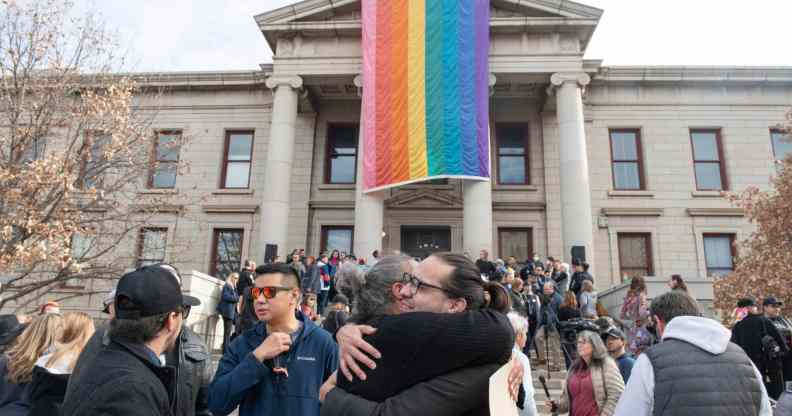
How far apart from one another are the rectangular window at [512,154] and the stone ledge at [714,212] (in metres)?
6.62

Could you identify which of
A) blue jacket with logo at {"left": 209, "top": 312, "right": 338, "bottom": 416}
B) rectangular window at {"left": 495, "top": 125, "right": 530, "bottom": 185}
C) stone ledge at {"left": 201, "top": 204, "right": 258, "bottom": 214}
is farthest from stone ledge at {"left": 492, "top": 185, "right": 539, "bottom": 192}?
blue jacket with logo at {"left": 209, "top": 312, "right": 338, "bottom": 416}

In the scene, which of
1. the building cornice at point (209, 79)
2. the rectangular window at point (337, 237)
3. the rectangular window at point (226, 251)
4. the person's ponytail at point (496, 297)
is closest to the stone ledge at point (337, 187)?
the rectangular window at point (337, 237)

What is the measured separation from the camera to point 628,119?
22406 millimetres

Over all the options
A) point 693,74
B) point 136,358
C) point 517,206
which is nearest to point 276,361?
point 136,358

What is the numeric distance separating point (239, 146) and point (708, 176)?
20.3 m

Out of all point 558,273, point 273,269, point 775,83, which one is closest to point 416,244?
point 558,273

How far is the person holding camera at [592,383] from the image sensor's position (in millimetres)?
4887

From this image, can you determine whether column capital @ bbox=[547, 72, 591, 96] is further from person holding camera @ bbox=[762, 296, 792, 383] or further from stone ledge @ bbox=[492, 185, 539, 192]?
person holding camera @ bbox=[762, 296, 792, 383]

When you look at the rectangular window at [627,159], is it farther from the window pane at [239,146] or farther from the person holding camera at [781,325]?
the window pane at [239,146]

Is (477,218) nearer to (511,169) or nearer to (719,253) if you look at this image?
(511,169)

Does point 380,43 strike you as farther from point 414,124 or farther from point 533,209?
point 533,209

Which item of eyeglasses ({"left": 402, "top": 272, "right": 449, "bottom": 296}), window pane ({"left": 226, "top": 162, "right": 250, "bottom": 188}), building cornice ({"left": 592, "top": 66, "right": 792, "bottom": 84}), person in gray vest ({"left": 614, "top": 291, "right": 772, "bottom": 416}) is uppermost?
building cornice ({"left": 592, "top": 66, "right": 792, "bottom": 84})

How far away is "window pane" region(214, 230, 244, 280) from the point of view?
72.8 feet

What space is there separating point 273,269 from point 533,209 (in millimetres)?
19307
